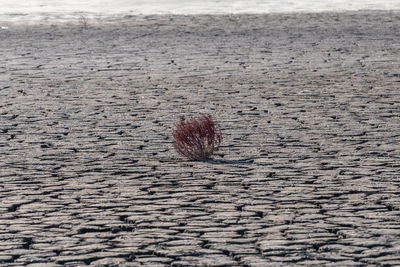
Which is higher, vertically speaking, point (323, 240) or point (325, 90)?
point (325, 90)

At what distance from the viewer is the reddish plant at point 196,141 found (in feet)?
28.5

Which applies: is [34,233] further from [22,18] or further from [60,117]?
[22,18]

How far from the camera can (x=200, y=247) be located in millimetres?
5867

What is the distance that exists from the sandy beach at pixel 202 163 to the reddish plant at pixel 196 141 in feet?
0.41

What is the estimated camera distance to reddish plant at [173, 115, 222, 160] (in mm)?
8672

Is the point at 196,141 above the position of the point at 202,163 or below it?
above

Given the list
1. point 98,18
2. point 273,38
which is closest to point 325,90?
point 273,38

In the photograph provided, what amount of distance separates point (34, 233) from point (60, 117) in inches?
202

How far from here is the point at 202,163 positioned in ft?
28.2

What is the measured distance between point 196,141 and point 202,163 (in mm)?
218

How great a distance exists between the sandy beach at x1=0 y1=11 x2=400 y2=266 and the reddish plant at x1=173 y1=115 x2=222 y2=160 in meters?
0.13

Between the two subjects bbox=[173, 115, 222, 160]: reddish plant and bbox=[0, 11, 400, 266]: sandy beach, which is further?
bbox=[173, 115, 222, 160]: reddish plant

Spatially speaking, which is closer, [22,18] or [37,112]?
[37,112]

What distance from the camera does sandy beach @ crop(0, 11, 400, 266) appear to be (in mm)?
5941
